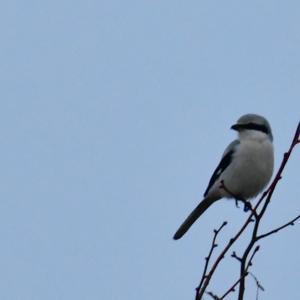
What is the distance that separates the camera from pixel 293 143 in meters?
3.47

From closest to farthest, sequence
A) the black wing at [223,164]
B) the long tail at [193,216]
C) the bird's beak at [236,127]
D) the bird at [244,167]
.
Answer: the long tail at [193,216] → the bird at [244,167] → the black wing at [223,164] → the bird's beak at [236,127]

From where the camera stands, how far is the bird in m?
7.01

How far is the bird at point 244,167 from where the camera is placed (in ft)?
23.0

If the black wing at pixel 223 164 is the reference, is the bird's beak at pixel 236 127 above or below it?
above

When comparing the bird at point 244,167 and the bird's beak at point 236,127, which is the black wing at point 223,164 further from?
the bird's beak at point 236,127

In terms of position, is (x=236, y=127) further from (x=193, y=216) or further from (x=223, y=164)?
(x=193, y=216)

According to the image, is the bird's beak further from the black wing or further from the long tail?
the long tail

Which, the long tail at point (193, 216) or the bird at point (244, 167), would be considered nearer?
the long tail at point (193, 216)

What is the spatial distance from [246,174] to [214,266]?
3858mm

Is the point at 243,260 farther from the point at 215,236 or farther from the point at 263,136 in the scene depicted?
the point at 263,136

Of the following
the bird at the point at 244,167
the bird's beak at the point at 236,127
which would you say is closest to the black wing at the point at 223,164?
the bird at the point at 244,167

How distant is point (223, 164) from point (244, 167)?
369mm

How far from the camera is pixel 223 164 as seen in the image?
24.2ft

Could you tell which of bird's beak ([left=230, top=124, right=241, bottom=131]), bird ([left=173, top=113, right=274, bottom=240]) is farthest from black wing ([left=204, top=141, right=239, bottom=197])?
bird's beak ([left=230, top=124, right=241, bottom=131])
